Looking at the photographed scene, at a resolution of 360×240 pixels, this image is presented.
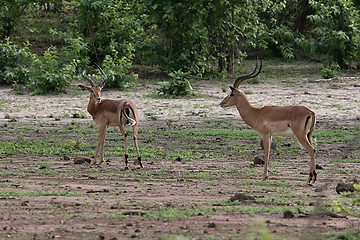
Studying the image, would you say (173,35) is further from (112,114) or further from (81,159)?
(81,159)

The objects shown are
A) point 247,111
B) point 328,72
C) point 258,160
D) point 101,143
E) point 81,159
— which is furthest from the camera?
point 328,72

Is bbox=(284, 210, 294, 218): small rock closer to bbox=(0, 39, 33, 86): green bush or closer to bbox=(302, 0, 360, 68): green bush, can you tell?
bbox=(0, 39, 33, 86): green bush

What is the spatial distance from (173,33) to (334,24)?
17.0ft

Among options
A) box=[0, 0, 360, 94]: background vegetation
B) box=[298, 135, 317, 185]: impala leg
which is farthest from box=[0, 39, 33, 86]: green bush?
box=[298, 135, 317, 185]: impala leg

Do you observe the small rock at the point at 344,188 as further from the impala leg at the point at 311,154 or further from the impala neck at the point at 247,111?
the impala neck at the point at 247,111

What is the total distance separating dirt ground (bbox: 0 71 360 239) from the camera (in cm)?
500

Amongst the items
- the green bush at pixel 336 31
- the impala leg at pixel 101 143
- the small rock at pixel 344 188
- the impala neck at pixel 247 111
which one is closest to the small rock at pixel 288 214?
the small rock at pixel 344 188

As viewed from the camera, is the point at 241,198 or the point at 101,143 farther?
the point at 101,143

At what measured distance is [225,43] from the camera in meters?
18.7

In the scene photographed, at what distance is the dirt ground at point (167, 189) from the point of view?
16.4 ft

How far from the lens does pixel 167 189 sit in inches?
276

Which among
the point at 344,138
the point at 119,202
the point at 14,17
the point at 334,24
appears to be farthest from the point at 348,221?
the point at 14,17

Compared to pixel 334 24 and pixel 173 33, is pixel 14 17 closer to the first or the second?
pixel 173 33

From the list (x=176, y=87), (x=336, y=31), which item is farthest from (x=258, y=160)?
(x=336, y=31)
